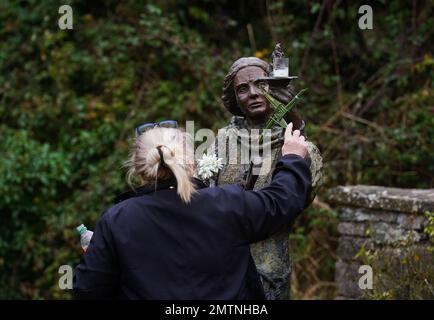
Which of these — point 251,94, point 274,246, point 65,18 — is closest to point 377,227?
point 274,246

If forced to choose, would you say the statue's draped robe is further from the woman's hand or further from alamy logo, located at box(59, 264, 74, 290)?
alamy logo, located at box(59, 264, 74, 290)

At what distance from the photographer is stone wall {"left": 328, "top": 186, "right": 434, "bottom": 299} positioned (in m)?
5.86

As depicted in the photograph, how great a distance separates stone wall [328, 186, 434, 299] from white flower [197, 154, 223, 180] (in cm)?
229

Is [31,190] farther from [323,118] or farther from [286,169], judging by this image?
[286,169]

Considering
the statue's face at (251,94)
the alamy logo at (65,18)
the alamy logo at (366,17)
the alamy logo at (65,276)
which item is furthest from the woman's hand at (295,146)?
the alamy logo at (65,18)

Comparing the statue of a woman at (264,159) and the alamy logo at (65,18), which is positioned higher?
the alamy logo at (65,18)

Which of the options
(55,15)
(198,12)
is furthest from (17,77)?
(198,12)

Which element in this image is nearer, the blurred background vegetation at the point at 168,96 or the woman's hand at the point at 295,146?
the woman's hand at the point at 295,146

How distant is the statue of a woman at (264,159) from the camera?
4152mm

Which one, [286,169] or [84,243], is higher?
[286,169]

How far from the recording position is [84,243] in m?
3.66

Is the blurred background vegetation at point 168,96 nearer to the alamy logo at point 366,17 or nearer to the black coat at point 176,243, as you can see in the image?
the alamy logo at point 366,17

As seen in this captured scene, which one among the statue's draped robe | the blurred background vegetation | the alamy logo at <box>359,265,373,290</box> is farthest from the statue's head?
the blurred background vegetation
